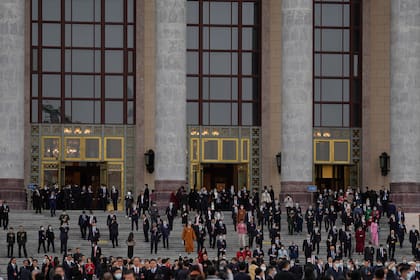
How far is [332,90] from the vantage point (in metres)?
77.7

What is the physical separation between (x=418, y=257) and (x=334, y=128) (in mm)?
24979

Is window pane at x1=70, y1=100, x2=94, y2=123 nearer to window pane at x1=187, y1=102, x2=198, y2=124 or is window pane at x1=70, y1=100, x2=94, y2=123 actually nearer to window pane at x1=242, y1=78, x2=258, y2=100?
window pane at x1=187, y1=102, x2=198, y2=124

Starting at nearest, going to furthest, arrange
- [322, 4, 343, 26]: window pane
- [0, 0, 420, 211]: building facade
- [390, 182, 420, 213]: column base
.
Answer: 1. [390, 182, 420, 213]: column base
2. [0, 0, 420, 211]: building facade
3. [322, 4, 343, 26]: window pane

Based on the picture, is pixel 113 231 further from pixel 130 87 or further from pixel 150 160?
pixel 130 87

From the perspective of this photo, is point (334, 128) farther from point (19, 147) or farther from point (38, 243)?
point (38, 243)

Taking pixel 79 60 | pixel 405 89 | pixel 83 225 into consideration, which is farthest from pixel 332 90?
pixel 83 225

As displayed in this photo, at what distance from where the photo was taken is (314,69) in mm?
77125

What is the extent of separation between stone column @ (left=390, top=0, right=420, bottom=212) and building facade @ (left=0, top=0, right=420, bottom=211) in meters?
3.05

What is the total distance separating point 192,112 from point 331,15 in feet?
33.4

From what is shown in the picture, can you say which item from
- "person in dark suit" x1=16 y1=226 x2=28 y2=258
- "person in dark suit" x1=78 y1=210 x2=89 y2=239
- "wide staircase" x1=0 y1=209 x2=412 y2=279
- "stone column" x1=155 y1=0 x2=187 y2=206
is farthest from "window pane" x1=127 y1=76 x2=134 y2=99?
"person in dark suit" x1=16 y1=226 x2=28 y2=258

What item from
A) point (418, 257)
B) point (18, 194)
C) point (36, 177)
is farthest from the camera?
point (36, 177)

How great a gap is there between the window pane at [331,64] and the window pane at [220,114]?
625cm

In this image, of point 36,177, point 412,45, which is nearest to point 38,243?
point 36,177

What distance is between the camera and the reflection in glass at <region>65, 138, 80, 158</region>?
76250 mm
